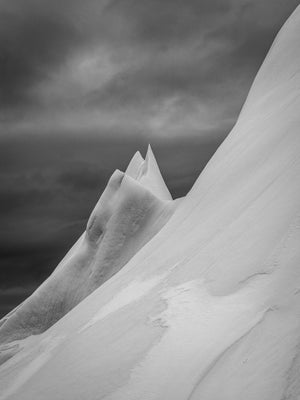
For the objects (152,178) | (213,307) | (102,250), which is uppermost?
(152,178)

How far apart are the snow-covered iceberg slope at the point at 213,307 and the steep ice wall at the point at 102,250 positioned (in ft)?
16.4

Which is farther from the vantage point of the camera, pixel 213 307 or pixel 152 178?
pixel 152 178

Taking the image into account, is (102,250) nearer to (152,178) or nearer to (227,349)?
(152,178)

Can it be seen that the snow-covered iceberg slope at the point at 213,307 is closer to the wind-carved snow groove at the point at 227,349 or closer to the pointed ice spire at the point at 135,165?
the wind-carved snow groove at the point at 227,349

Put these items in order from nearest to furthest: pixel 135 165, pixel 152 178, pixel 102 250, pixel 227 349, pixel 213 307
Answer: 1. pixel 227 349
2. pixel 213 307
3. pixel 102 250
4. pixel 152 178
5. pixel 135 165

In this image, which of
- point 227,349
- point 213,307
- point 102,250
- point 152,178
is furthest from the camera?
point 152,178

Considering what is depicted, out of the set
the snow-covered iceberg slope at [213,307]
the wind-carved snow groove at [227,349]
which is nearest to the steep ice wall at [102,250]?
the snow-covered iceberg slope at [213,307]

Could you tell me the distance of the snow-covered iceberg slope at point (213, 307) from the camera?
3.22m

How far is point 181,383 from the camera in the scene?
335cm

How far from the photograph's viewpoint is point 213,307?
410 centimetres

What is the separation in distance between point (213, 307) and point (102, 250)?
9.00m

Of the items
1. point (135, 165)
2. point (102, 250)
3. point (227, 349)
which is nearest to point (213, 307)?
point (227, 349)

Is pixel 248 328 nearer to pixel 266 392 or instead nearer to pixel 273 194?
pixel 266 392

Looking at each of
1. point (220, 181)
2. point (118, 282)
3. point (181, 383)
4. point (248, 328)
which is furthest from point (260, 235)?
point (118, 282)
